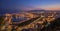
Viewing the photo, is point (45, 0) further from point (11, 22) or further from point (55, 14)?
point (11, 22)

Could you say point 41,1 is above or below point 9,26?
above

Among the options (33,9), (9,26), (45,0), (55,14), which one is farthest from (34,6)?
(9,26)

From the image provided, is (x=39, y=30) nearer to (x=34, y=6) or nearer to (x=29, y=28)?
(x=29, y=28)

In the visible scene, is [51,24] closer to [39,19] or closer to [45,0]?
[39,19]

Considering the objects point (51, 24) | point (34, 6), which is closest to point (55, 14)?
point (51, 24)

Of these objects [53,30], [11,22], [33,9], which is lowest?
[53,30]

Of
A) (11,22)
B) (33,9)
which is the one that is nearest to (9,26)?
(11,22)

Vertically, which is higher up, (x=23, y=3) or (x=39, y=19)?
(x=23, y=3)
